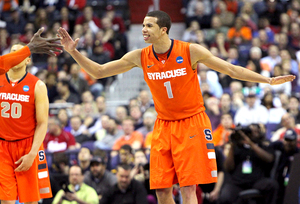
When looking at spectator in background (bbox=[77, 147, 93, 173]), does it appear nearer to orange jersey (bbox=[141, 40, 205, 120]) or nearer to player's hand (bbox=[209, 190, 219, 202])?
player's hand (bbox=[209, 190, 219, 202])

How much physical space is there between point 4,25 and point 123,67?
1221cm

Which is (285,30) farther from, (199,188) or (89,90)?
(199,188)

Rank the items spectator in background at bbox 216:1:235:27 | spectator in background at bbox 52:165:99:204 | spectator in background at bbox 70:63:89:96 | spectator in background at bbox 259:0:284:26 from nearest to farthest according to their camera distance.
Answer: spectator in background at bbox 52:165:99:204 → spectator in background at bbox 70:63:89:96 → spectator in background at bbox 216:1:235:27 → spectator in background at bbox 259:0:284:26

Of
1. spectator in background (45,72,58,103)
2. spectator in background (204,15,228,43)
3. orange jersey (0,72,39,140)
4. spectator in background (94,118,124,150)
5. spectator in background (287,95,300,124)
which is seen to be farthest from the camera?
spectator in background (204,15,228,43)

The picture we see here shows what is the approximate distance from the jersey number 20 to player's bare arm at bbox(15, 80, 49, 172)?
0.22 meters

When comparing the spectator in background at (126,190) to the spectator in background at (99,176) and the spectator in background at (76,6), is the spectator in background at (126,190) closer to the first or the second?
the spectator in background at (99,176)

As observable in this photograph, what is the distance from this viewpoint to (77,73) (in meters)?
13.4

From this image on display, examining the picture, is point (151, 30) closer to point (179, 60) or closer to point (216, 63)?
point (179, 60)

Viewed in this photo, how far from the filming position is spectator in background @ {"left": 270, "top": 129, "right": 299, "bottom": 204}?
847cm

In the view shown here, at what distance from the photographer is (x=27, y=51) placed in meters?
5.46

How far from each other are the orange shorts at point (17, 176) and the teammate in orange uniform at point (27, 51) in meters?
0.97

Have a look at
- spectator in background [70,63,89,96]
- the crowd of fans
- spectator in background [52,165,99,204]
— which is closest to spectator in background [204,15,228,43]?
the crowd of fans

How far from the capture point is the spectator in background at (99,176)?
8695 millimetres

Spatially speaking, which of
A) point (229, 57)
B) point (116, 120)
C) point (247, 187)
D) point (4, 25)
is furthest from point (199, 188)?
point (4, 25)
